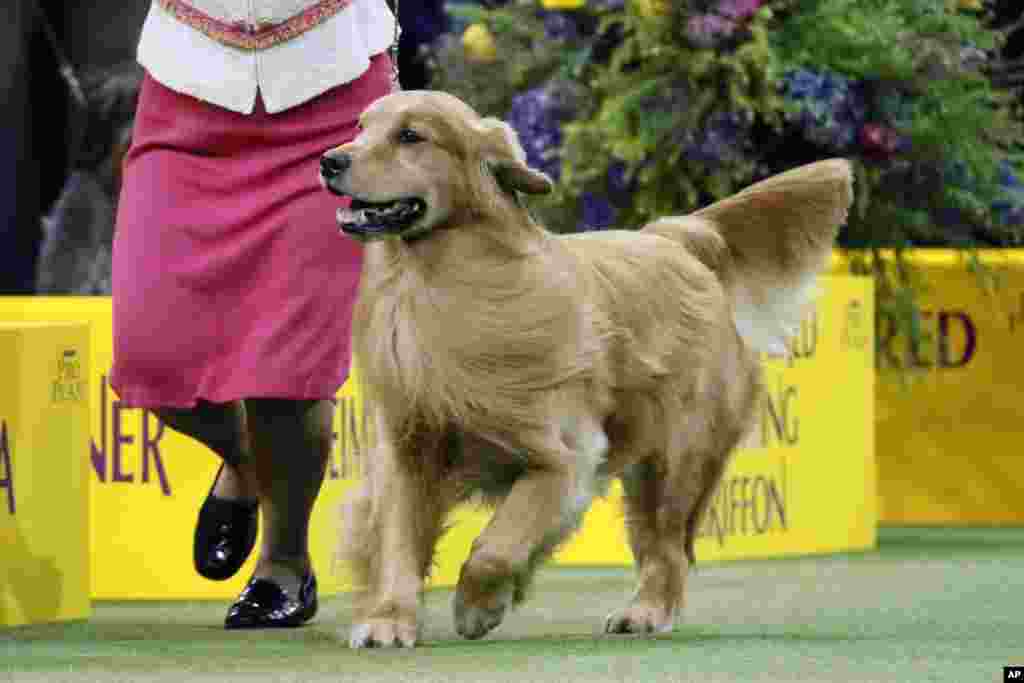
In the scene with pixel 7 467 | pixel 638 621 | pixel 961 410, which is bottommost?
pixel 961 410

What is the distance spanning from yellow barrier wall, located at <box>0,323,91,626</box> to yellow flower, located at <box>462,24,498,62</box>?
10.0 ft

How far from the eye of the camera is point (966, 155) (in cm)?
864

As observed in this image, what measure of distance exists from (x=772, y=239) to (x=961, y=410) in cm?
376

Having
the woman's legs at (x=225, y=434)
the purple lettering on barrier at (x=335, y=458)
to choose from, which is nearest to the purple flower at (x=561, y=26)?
the purple lettering on barrier at (x=335, y=458)

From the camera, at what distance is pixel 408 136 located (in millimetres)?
4836

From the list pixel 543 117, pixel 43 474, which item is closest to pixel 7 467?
pixel 43 474

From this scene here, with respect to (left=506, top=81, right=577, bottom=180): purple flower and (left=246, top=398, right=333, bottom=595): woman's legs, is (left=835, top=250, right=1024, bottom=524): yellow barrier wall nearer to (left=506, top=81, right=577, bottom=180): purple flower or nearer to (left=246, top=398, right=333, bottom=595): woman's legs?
(left=506, top=81, right=577, bottom=180): purple flower

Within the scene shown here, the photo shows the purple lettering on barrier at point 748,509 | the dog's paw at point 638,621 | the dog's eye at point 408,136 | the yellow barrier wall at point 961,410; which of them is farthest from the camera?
the yellow barrier wall at point 961,410

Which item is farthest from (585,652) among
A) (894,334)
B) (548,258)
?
(894,334)

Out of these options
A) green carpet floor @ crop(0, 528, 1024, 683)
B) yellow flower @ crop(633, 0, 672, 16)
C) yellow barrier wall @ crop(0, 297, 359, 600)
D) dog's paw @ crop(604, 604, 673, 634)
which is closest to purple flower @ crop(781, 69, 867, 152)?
yellow flower @ crop(633, 0, 672, 16)

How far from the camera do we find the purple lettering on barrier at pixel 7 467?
19.2ft

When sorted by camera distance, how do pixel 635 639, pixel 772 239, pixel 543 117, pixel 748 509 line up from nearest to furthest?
pixel 635 639 → pixel 772 239 → pixel 748 509 → pixel 543 117

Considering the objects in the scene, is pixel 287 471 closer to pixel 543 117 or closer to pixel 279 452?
pixel 279 452

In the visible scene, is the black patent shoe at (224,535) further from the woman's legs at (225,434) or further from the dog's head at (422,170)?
the dog's head at (422,170)
